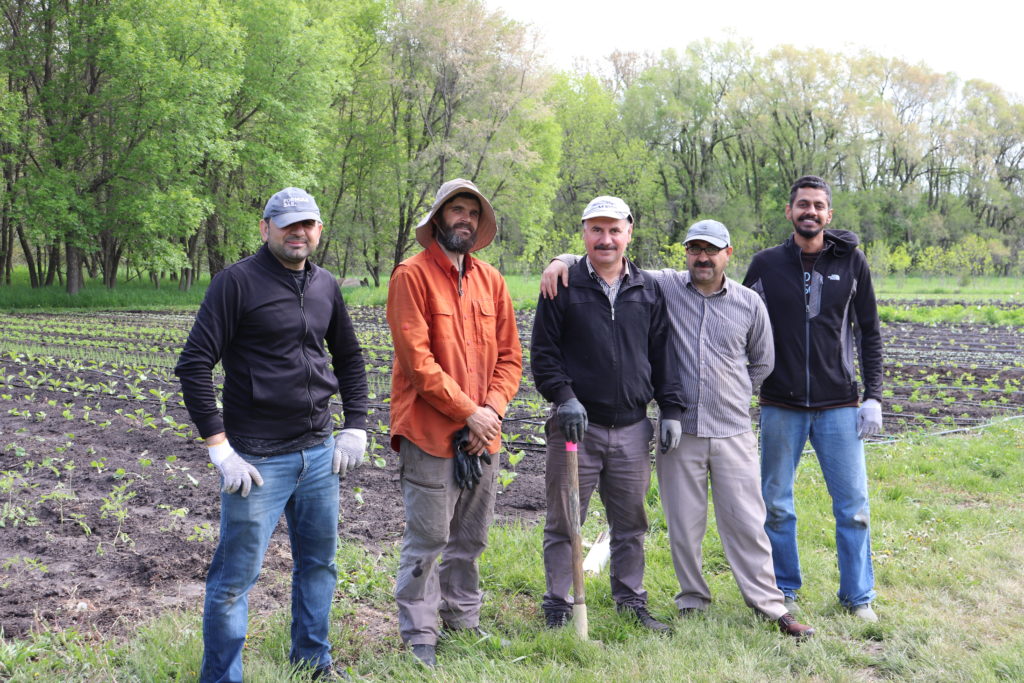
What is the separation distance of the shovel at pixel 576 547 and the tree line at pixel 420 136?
73.1 feet

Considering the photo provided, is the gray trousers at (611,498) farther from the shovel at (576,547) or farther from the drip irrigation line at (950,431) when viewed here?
the drip irrigation line at (950,431)

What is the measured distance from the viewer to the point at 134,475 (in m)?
5.97

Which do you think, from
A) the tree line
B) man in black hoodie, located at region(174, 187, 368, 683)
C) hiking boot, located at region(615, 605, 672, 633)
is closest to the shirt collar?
man in black hoodie, located at region(174, 187, 368, 683)

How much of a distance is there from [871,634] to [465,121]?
28.1 m

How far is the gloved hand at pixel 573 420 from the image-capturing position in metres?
3.63

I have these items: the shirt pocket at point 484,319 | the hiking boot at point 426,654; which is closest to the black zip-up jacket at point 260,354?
the shirt pocket at point 484,319

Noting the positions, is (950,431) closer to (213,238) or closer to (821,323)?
(821,323)

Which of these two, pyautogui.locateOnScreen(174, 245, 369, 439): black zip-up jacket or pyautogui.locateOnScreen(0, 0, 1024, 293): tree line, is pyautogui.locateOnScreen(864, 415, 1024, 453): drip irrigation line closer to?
pyautogui.locateOnScreen(174, 245, 369, 439): black zip-up jacket

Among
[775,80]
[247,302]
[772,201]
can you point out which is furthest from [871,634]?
[772,201]

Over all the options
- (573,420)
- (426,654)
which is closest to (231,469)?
(426,654)

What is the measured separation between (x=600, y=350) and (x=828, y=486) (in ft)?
4.48

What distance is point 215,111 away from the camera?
24.1 m

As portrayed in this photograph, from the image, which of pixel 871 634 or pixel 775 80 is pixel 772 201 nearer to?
pixel 775 80

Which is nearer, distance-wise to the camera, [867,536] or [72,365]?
[867,536]
